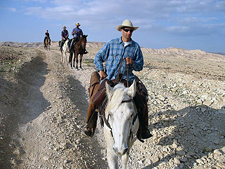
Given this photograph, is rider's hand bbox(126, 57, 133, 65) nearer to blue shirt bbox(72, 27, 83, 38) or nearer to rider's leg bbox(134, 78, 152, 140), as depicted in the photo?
rider's leg bbox(134, 78, 152, 140)

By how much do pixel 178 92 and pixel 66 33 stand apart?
39.1ft

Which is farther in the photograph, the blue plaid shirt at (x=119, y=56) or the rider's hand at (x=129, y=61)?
the blue plaid shirt at (x=119, y=56)

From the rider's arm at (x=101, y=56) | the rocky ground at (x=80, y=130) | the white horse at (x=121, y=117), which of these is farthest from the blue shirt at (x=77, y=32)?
the white horse at (x=121, y=117)

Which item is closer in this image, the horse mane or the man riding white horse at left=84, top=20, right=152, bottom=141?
the horse mane

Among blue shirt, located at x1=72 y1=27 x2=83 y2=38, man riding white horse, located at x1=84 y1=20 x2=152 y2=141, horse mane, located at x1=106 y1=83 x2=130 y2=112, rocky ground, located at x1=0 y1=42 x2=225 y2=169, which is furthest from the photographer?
blue shirt, located at x1=72 y1=27 x2=83 y2=38

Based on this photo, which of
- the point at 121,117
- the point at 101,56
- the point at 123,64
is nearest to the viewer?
the point at 121,117

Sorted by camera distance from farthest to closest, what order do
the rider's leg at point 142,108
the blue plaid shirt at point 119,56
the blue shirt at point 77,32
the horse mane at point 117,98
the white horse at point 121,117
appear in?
the blue shirt at point 77,32
the blue plaid shirt at point 119,56
the rider's leg at point 142,108
the horse mane at point 117,98
the white horse at point 121,117

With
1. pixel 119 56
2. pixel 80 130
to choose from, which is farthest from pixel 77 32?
pixel 119 56

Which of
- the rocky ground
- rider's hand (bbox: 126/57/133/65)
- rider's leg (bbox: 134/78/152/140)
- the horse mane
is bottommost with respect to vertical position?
the rocky ground

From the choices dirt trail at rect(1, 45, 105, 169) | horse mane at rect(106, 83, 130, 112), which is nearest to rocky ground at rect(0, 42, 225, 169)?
dirt trail at rect(1, 45, 105, 169)

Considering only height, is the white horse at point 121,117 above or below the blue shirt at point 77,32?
below

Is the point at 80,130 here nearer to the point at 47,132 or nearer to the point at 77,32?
the point at 47,132

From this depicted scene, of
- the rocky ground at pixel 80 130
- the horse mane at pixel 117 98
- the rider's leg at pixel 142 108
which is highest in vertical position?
the horse mane at pixel 117 98

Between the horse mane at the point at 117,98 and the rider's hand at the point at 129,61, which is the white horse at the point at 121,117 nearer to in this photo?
the horse mane at the point at 117,98
